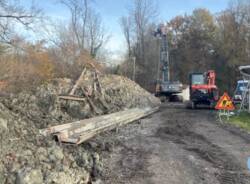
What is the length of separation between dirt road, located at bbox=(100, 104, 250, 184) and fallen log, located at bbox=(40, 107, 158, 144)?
26.2 inches

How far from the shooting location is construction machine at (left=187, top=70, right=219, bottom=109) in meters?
21.3

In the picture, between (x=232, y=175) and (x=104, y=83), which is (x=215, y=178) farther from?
(x=104, y=83)

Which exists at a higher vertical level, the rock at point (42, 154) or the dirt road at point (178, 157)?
the rock at point (42, 154)

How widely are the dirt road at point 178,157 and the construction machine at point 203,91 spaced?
31.9ft

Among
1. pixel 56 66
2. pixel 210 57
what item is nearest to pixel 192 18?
pixel 210 57

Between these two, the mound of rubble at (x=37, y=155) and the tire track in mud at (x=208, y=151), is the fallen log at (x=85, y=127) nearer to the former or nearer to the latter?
the mound of rubble at (x=37, y=155)

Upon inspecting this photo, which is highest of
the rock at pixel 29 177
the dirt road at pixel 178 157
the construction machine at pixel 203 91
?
the construction machine at pixel 203 91

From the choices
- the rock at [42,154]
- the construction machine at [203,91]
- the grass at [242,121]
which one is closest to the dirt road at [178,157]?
the rock at [42,154]

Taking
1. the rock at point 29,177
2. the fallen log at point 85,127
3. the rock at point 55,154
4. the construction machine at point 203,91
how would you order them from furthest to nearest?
the construction machine at point 203,91
the fallen log at point 85,127
the rock at point 55,154
the rock at point 29,177

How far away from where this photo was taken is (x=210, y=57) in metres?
48.8

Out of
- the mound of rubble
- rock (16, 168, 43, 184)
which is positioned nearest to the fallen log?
the mound of rubble

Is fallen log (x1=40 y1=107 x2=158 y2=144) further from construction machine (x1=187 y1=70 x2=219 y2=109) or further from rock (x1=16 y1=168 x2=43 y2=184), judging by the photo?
construction machine (x1=187 y1=70 x2=219 y2=109)

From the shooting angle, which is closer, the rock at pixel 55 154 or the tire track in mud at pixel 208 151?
Result: the tire track in mud at pixel 208 151

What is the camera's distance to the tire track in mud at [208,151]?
6.02m
